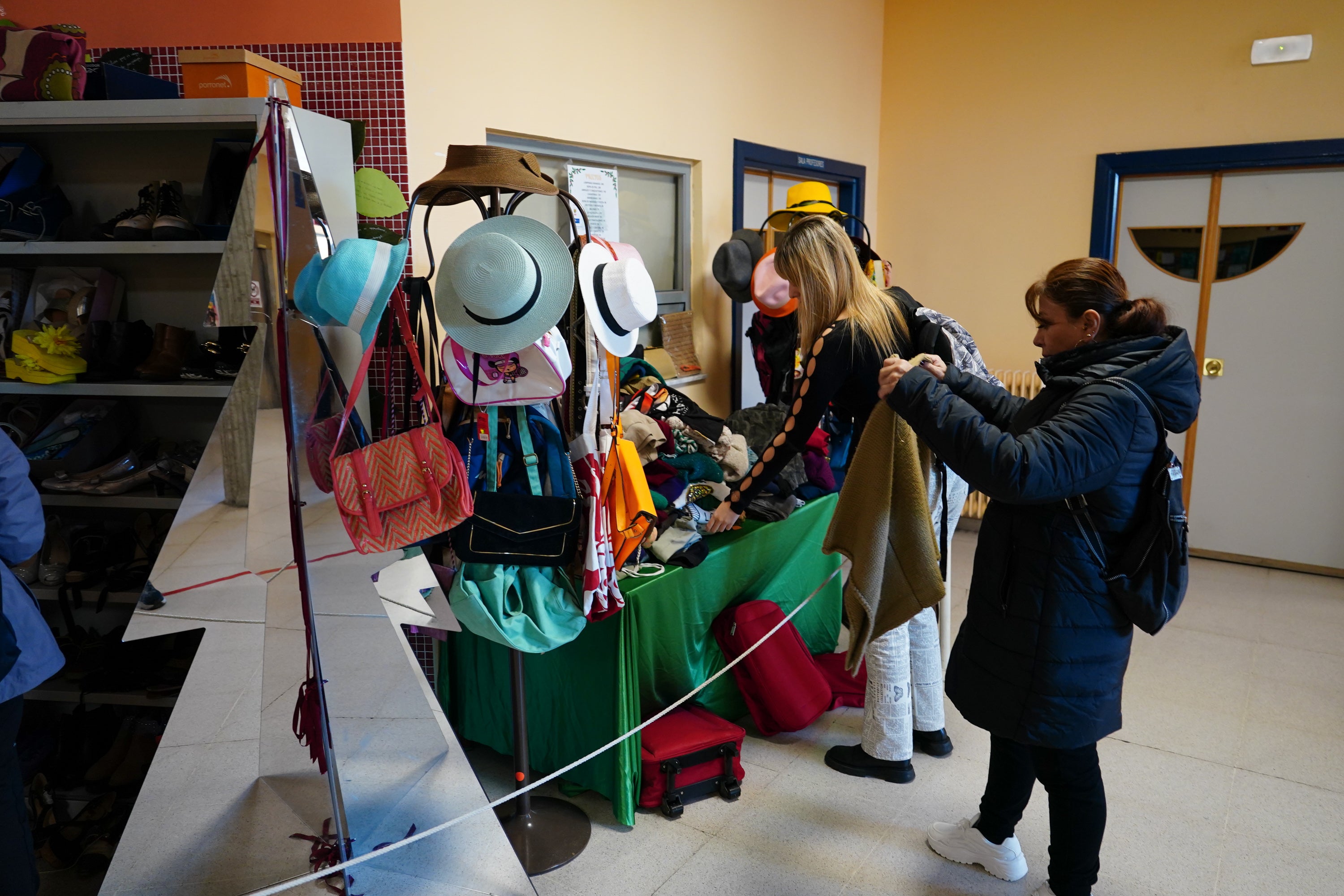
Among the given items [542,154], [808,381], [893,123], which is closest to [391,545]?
[808,381]

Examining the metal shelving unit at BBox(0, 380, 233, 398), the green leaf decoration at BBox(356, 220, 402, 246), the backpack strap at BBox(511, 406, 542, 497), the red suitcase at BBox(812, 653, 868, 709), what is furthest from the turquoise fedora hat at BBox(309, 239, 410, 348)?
the red suitcase at BBox(812, 653, 868, 709)

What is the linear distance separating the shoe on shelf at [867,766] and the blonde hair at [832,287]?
1.28 m

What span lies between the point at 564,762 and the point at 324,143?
1.80 m

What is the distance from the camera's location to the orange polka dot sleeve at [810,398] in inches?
96.2

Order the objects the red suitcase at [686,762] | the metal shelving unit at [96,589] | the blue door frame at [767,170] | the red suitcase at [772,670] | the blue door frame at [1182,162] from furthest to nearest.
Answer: the blue door frame at [1182,162] < the blue door frame at [767,170] < the red suitcase at [772,670] < the red suitcase at [686,762] < the metal shelving unit at [96,589]

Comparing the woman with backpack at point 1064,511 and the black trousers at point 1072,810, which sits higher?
the woman with backpack at point 1064,511

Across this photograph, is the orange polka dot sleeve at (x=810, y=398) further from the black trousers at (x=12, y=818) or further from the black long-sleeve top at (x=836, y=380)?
the black trousers at (x=12, y=818)

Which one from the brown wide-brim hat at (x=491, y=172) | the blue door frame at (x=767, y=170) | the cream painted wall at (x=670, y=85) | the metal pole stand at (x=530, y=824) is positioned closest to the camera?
the brown wide-brim hat at (x=491, y=172)

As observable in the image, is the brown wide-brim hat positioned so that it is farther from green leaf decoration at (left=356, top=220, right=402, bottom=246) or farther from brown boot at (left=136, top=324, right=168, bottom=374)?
brown boot at (left=136, top=324, right=168, bottom=374)

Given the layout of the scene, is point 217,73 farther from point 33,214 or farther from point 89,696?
point 89,696

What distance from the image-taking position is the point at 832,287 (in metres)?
2.49

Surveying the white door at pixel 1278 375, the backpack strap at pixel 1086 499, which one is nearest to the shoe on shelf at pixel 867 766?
the backpack strap at pixel 1086 499

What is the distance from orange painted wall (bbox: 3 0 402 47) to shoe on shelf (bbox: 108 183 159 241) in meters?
0.51

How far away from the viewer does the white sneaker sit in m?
2.31
